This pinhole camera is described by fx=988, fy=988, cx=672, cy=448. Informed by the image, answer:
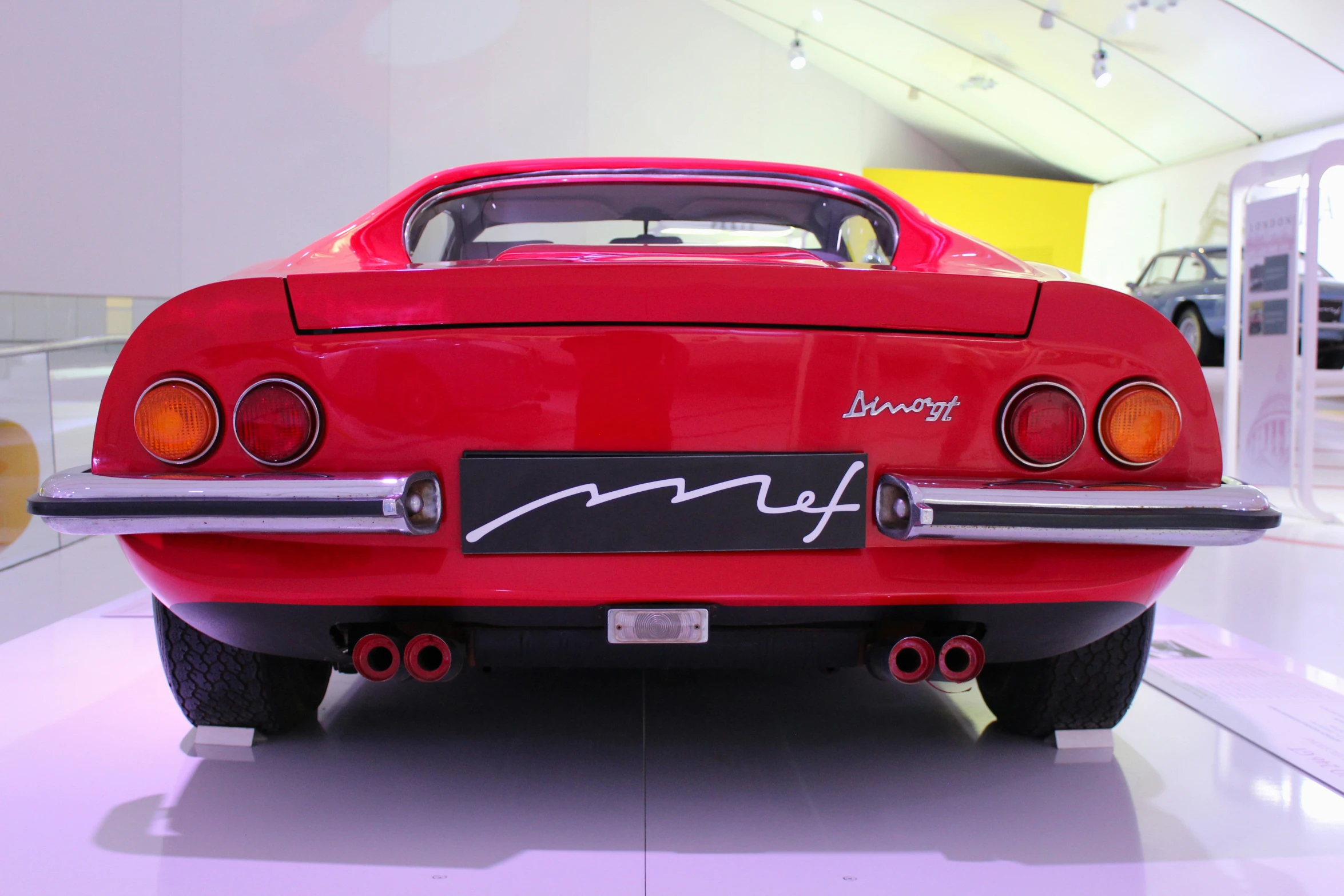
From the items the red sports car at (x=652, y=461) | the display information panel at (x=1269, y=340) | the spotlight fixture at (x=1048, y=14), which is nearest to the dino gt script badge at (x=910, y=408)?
the red sports car at (x=652, y=461)

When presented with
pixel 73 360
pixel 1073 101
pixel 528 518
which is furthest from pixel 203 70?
pixel 1073 101

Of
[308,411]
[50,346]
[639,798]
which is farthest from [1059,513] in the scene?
[50,346]

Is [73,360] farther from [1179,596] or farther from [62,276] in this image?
[1179,596]

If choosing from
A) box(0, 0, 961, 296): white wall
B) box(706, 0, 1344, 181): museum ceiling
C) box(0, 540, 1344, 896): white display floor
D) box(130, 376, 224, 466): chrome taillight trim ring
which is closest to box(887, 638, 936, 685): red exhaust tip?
box(0, 540, 1344, 896): white display floor

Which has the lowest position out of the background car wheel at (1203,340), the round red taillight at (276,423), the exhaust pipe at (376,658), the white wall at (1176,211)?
the exhaust pipe at (376,658)

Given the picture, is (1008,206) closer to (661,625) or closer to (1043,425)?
(1043,425)

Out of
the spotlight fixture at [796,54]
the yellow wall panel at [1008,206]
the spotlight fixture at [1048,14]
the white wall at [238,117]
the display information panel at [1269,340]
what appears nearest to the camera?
the display information panel at [1269,340]

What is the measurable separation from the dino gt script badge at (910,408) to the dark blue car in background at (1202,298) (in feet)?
28.1

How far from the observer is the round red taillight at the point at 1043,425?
1419 millimetres

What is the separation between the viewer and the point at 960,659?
1453 mm

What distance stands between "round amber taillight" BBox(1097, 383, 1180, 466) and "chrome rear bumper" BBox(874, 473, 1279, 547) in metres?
0.07

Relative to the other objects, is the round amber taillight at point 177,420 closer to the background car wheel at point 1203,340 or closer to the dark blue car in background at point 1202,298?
the dark blue car in background at point 1202,298

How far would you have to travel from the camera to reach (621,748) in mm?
1857

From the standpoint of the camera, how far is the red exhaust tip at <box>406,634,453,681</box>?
56.8 inches
